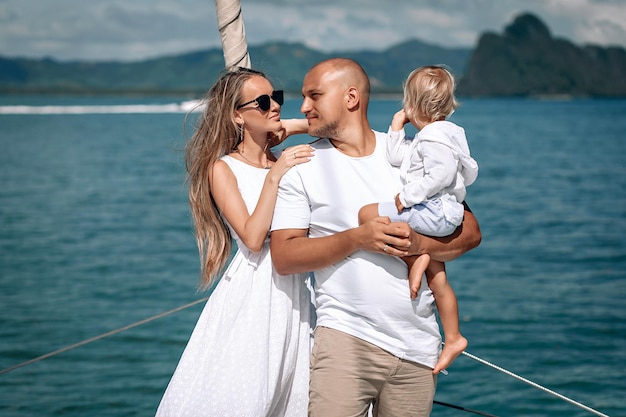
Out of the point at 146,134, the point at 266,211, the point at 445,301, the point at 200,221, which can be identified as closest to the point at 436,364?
the point at 445,301

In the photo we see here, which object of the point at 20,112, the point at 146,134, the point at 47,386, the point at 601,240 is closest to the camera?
the point at 47,386

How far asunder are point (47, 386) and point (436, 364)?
6777 millimetres

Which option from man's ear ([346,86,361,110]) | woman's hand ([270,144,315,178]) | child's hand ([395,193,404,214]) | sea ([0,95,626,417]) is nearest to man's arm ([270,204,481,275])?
child's hand ([395,193,404,214])

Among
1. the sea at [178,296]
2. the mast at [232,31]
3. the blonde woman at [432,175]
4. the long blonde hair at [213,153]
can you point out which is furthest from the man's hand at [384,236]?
the mast at [232,31]

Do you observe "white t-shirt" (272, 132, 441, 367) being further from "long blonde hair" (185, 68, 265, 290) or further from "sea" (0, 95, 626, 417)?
"sea" (0, 95, 626, 417)

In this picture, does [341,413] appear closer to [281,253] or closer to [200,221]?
[281,253]

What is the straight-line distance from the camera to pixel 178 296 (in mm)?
12891

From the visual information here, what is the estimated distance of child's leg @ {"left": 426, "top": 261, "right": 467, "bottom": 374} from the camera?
2752mm

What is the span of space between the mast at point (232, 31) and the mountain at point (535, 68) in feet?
601

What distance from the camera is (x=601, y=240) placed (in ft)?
60.4

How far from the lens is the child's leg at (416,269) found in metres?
2.62

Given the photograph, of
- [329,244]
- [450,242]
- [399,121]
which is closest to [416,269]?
[450,242]

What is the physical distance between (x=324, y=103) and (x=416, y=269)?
25.2 inches

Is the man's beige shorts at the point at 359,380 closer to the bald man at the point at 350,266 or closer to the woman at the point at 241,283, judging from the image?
the bald man at the point at 350,266
